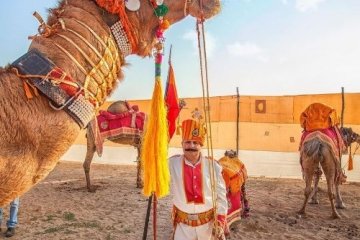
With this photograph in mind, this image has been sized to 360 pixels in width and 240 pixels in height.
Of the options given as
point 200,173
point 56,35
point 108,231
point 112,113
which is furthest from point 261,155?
point 56,35

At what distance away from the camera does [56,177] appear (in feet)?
40.2

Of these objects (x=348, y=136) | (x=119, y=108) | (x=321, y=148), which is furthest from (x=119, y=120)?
(x=348, y=136)

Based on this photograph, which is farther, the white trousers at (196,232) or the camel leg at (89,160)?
the camel leg at (89,160)

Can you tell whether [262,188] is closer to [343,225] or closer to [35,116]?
[343,225]

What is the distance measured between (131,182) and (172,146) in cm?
534

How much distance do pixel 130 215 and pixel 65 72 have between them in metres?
6.59

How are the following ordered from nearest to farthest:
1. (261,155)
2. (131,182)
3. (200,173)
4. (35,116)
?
(35,116), (200,173), (131,182), (261,155)

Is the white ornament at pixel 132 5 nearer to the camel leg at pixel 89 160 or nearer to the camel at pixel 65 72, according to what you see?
the camel at pixel 65 72

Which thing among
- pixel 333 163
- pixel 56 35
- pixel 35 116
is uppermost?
pixel 56 35

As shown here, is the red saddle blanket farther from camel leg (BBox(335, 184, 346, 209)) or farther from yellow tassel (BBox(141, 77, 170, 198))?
yellow tassel (BBox(141, 77, 170, 198))

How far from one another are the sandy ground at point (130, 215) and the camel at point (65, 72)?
5159 mm

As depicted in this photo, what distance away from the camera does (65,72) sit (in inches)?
47.4

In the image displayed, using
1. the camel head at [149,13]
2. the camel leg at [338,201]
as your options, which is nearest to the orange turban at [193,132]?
the camel head at [149,13]

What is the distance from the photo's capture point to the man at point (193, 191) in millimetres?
3973
